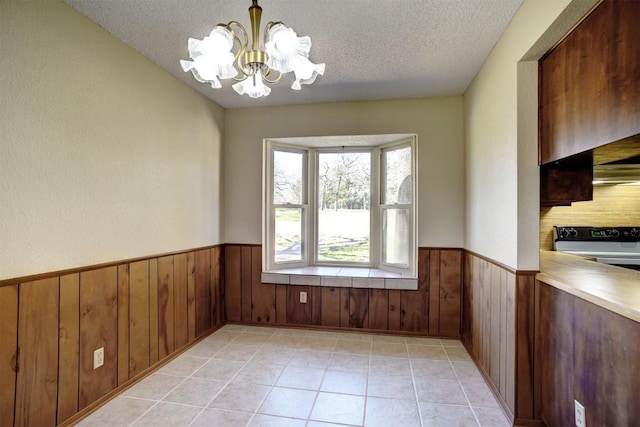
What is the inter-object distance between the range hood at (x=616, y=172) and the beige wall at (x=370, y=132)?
3.39 feet

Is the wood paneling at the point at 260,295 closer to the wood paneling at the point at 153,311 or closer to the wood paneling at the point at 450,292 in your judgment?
the wood paneling at the point at 153,311

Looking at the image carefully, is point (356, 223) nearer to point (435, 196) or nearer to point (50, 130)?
point (435, 196)

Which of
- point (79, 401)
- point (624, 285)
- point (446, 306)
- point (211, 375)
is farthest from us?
point (446, 306)

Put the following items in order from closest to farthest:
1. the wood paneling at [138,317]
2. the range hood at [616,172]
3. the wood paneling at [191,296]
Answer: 1. the range hood at [616,172]
2. the wood paneling at [138,317]
3. the wood paneling at [191,296]

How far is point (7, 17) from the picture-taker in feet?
4.88

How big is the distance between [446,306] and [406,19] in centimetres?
257

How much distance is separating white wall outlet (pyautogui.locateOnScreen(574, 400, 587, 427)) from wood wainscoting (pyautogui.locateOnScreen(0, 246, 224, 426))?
2.69 meters

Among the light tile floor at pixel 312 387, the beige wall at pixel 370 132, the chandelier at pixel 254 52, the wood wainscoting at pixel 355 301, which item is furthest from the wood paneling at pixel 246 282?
the chandelier at pixel 254 52

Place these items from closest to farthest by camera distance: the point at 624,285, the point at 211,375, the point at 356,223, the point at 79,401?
the point at 624,285
the point at 79,401
the point at 211,375
the point at 356,223

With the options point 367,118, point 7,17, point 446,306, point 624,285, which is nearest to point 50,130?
point 7,17

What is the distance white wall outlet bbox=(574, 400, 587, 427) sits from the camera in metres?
1.37

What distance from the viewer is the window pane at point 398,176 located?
3295 mm

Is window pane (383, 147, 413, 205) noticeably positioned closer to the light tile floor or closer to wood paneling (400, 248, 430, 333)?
wood paneling (400, 248, 430, 333)

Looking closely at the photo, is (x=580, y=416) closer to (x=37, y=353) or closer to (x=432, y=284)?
(x=432, y=284)
